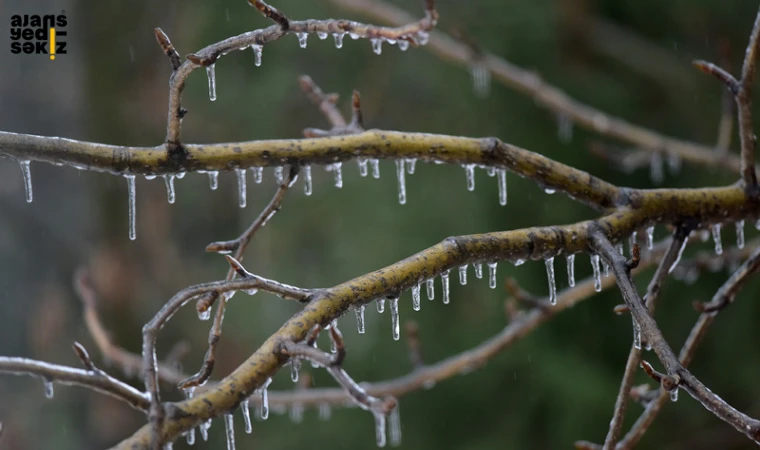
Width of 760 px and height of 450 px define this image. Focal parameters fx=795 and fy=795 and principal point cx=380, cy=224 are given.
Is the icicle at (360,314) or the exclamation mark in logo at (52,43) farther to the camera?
the exclamation mark in logo at (52,43)

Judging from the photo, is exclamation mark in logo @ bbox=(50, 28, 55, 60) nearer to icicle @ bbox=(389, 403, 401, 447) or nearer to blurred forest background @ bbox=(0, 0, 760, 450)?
blurred forest background @ bbox=(0, 0, 760, 450)

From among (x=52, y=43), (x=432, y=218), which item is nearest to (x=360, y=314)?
(x=432, y=218)

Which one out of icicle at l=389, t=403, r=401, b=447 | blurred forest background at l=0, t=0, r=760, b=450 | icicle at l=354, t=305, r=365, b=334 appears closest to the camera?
icicle at l=354, t=305, r=365, b=334

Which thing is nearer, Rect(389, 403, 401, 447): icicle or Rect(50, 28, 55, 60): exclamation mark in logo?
Rect(389, 403, 401, 447): icicle

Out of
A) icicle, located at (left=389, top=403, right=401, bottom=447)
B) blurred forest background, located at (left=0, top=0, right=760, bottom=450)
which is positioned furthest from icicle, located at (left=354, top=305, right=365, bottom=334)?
blurred forest background, located at (left=0, top=0, right=760, bottom=450)

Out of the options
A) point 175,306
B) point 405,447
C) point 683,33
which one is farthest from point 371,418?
point 175,306

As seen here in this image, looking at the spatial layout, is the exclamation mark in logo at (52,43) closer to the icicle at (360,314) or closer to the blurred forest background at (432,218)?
the blurred forest background at (432,218)

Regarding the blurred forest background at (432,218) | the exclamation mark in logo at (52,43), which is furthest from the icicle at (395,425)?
the exclamation mark in logo at (52,43)

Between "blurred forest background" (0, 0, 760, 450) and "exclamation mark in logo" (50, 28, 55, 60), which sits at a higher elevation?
"exclamation mark in logo" (50, 28, 55, 60)

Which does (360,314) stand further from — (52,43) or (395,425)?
(52,43)
